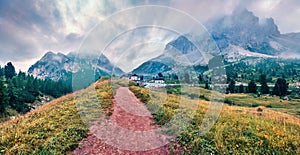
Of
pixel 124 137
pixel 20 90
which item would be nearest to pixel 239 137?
pixel 124 137

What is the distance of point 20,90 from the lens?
85.1 m

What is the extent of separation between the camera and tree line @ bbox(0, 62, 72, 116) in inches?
2218

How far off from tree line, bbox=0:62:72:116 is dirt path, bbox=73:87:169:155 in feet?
179

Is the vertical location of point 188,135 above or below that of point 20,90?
above

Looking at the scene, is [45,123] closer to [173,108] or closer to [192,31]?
[173,108]

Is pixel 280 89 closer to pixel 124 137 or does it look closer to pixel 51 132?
pixel 124 137

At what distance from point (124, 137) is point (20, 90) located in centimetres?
Answer: 9265

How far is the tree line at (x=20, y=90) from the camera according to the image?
56331 millimetres

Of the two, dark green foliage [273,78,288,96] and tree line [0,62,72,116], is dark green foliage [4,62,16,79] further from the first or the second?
dark green foliage [273,78,288,96]

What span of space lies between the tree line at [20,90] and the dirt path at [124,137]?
2150 inches

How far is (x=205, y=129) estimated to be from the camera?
11.4 metres

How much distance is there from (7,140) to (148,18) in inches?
422

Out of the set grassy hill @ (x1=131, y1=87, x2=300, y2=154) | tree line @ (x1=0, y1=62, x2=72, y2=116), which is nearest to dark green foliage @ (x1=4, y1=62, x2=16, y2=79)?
tree line @ (x1=0, y1=62, x2=72, y2=116)

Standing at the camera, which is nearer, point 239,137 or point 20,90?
point 239,137
